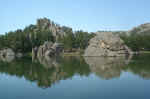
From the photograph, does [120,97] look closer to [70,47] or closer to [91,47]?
[91,47]

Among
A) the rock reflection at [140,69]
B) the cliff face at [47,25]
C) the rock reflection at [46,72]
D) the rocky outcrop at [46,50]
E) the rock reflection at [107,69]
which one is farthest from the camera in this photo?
the cliff face at [47,25]

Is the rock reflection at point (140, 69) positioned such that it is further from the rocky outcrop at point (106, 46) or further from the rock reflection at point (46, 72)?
the rocky outcrop at point (106, 46)

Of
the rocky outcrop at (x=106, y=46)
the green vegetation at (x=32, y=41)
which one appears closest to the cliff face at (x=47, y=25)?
the green vegetation at (x=32, y=41)

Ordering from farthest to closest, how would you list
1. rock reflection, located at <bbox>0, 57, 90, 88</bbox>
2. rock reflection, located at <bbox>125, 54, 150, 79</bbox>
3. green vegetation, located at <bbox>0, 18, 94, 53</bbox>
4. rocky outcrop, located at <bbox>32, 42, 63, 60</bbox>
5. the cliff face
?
1. the cliff face
2. green vegetation, located at <bbox>0, 18, 94, 53</bbox>
3. rocky outcrop, located at <bbox>32, 42, 63, 60</bbox>
4. rock reflection, located at <bbox>125, 54, 150, 79</bbox>
5. rock reflection, located at <bbox>0, 57, 90, 88</bbox>

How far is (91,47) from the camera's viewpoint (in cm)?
6081

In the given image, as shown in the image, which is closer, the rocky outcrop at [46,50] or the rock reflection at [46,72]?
the rock reflection at [46,72]

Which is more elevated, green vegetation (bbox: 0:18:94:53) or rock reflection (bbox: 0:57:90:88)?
green vegetation (bbox: 0:18:94:53)

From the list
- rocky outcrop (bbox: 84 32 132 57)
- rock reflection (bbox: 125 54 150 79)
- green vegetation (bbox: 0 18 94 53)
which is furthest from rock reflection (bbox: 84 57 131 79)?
green vegetation (bbox: 0 18 94 53)

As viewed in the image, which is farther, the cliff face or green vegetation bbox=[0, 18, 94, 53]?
the cliff face

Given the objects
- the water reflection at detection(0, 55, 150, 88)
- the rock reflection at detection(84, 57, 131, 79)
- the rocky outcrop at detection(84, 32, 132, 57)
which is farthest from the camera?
the rocky outcrop at detection(84, 32, 132, 57)

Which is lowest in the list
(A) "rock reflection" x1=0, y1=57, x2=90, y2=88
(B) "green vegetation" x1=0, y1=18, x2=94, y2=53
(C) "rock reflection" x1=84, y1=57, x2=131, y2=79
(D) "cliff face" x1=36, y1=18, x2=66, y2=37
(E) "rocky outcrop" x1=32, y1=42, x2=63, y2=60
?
(A) "rock reflection" x1=0, y1=57, x2=90, y2=88

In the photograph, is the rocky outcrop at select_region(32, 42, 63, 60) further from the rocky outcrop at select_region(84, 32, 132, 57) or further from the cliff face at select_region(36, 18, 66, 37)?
the cliff face at select_region(36, 18, 66, 37)

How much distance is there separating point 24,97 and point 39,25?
11146cm

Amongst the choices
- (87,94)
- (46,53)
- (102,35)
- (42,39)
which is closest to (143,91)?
(87,94)
